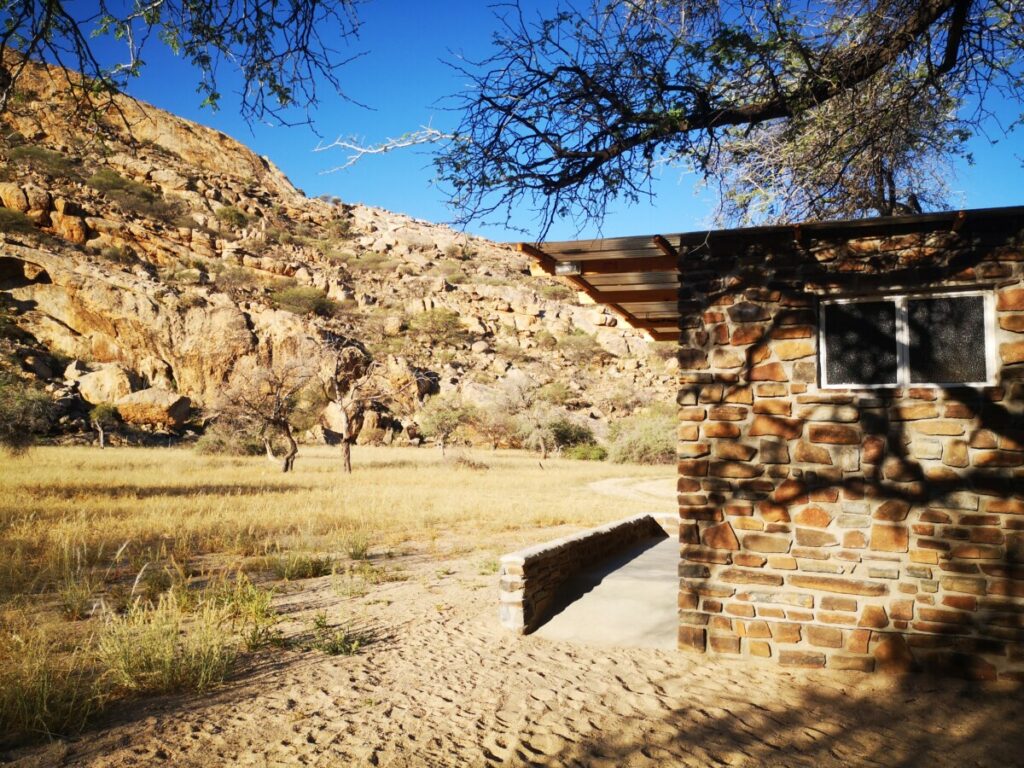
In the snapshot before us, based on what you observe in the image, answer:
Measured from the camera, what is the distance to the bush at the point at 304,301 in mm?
44375

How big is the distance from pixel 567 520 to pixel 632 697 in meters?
8.90

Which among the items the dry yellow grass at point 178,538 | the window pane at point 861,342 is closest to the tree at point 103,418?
the dry yellow grass at point 178,538

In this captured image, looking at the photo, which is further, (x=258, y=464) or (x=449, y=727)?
(x=258, y=464)

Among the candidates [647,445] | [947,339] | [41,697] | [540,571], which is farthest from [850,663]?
[647,445]

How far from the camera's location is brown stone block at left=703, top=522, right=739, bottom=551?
5.34 m

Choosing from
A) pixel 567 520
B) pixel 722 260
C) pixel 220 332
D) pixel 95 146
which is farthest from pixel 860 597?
pixel 220 332

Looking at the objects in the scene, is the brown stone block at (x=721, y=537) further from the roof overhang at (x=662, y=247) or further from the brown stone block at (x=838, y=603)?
the roof overhang at (x=662, y=247)

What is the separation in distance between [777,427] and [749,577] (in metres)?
1.23

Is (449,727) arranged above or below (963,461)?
below

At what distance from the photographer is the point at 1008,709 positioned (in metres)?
4.38

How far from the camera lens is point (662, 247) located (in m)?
5.62

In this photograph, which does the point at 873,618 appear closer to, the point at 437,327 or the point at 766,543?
the point at 766,543

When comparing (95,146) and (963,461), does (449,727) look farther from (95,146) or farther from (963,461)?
(95,146)

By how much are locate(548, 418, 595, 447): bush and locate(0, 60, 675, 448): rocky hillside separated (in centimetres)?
408
